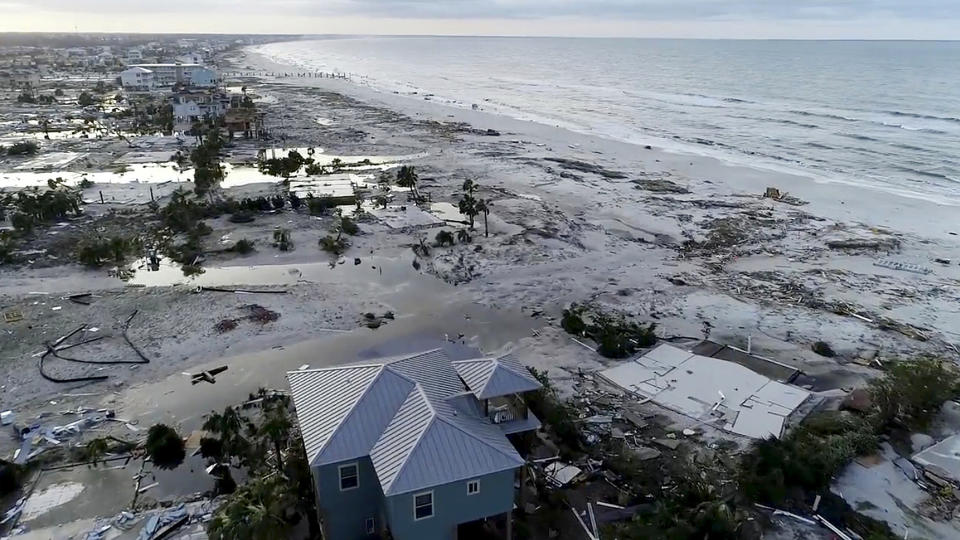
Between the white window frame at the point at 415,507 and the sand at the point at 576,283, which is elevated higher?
the white window frame at the point at 415,507

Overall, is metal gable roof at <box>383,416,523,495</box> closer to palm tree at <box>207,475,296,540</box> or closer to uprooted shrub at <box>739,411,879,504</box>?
palm tree at <box>207,475,296,540</box>

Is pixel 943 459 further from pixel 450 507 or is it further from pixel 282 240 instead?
pixel 282 240

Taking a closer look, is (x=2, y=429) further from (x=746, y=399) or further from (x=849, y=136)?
(x=849, y=136)

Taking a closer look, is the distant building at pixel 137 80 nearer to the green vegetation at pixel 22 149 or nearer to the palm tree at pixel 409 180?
the green vegetation at pixel 22 149

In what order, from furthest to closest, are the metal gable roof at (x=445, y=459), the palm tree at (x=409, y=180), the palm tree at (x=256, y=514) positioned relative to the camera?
the palm tree at (x=409, y=180)
the palm tree at (x=256, y=514)
the metal gable roof at (x=445, y=459)

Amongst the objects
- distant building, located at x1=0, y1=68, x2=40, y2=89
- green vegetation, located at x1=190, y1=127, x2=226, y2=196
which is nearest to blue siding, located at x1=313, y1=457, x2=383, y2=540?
green vegetation, located at x1=190, y1=127, x2=226, y2=196

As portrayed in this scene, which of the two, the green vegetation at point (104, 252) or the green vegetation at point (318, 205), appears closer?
the green vegetation at point (104, 252)

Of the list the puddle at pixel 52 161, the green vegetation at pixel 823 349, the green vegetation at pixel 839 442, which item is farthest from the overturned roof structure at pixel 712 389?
the puddle at pixel 52 161
